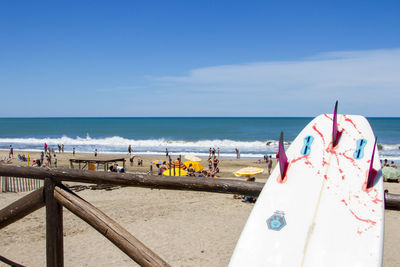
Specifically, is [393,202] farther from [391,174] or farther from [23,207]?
[391,174]

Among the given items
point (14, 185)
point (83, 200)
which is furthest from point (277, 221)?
Answer: point (14, 185)

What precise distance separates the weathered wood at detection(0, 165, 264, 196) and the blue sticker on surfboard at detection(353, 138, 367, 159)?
73cm

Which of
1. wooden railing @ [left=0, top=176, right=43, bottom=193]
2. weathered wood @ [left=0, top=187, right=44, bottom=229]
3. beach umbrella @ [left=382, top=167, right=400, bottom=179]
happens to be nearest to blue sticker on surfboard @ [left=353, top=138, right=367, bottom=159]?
weathered wood @ [left=0, top=187, right=44, bottom=229]

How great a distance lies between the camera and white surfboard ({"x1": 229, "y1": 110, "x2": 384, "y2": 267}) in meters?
1.89

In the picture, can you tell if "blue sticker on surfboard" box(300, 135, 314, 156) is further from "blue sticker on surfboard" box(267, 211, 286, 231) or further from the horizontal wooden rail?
"blue sticker on surfboard" box(267, 211, 286, 231)

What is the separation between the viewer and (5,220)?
2791 millimetres

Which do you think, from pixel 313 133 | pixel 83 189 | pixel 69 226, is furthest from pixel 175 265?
pixel 83 189

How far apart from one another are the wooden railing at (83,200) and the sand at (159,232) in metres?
4.70

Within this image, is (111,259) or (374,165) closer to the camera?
(374,165)

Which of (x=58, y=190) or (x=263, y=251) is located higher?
(x=58, y=190)

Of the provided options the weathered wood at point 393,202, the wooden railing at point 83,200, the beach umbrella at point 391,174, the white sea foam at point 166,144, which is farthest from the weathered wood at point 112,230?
the white sea foam at point 166,144

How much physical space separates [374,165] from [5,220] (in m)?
2.91

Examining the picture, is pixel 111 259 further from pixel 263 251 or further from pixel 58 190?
pixel 263 251

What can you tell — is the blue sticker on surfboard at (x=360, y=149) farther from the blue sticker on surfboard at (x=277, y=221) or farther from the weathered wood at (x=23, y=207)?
the weathered wood at (x=23, y=207)
